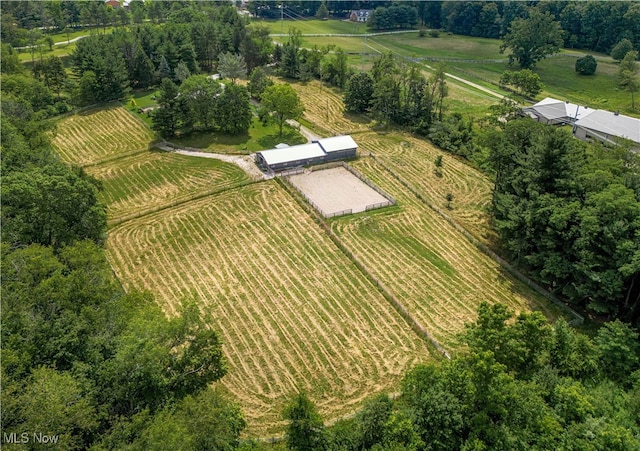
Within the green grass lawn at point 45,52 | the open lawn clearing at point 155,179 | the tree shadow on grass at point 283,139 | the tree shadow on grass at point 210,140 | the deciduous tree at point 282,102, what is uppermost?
the green grass lawn at point 45,52

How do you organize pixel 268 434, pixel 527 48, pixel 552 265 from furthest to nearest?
pixel 527 48
pixel 552 265
pixel 268 434

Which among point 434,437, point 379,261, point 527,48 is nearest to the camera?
point 434,437

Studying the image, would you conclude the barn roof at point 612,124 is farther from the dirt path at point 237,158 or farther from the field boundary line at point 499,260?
the dirt path at point 237,158

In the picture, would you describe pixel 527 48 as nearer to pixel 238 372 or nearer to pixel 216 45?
pixel 216 45

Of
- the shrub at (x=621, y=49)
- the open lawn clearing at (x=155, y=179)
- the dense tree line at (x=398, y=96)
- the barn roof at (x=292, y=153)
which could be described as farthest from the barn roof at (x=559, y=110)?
the open lawn clearing at (x=155, y=179)

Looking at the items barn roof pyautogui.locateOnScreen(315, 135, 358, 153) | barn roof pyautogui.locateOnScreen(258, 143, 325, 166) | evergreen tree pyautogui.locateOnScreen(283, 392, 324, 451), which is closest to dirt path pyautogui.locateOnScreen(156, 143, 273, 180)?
barn roof pyautogui.locateOnScreen(258, 143, 325, 166)

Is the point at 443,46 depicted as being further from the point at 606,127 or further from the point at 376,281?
the point at 376,281

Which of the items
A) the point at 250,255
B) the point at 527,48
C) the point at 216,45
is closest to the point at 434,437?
the point at 250,255
